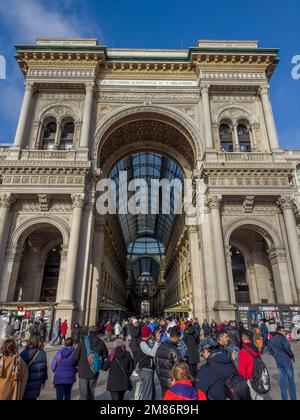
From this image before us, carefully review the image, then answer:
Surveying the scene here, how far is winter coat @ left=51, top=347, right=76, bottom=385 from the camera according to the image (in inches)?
188

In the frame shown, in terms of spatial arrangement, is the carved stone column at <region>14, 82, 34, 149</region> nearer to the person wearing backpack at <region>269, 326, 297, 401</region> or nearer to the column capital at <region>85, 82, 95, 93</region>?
the column capital at <region>85, 82, 95, 93</region>

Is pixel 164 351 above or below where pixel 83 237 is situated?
below

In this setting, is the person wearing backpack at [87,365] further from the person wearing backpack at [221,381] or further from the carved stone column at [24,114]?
the carved stone column at [24,114]

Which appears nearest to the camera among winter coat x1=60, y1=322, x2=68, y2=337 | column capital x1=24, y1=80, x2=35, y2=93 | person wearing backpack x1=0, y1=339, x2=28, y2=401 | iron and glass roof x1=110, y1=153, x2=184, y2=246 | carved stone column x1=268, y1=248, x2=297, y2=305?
person wearing backpack x1=0, y1=339, x2=28, y2=401

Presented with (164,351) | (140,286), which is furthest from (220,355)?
(140,286)

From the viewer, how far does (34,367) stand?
4145 mm

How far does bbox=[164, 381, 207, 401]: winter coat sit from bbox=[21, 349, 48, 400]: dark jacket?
2403mm

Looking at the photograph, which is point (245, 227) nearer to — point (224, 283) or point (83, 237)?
point (224, 283)

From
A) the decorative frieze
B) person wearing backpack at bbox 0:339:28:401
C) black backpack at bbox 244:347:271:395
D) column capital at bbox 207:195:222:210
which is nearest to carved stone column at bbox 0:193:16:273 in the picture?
the decorative frieze

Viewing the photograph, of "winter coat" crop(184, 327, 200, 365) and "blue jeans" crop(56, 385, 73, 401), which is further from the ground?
"winter coat" crop(184, 327, 200, 365)

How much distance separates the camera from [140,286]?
9406 centimetres

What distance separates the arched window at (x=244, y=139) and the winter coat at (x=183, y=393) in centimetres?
2253

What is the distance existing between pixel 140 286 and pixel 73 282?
80558mm

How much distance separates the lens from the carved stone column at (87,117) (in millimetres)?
20781
